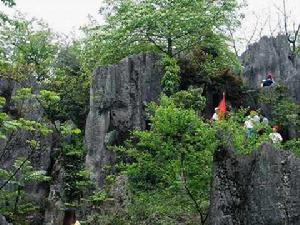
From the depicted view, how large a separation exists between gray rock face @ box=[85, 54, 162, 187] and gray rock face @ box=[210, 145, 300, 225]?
27.5 ft

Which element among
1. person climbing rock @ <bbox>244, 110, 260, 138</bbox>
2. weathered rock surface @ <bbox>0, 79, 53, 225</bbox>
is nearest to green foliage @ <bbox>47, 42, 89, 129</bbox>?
weathered rock surface @ <bbox>0, 79, 53, 225</bbox>

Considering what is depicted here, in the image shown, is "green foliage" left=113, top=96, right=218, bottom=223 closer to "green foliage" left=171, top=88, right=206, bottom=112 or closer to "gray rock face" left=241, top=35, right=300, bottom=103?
"green foliage" left=171, top=88, right=206, bottom=112

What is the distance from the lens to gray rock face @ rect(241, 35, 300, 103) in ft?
91.8

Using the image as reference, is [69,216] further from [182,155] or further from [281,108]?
[281,108]

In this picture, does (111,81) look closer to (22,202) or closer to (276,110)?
(22,202)

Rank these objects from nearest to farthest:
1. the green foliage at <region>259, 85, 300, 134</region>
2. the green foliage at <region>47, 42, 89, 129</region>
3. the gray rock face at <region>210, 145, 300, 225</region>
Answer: the gray rock face at <region>210, 145, 300, 225</region> → the green foliage at <region>259, 85, 300, 134</region> → the green foliage at <region>47, 42, 89, 129</region>

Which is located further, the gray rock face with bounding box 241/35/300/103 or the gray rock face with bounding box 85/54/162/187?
the gray rock face with bounding box 241/35/300/103

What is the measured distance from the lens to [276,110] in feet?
72.5

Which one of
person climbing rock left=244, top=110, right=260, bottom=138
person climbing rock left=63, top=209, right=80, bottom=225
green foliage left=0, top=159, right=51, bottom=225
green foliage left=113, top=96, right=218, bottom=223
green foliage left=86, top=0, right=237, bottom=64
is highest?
green foliage left=86, top=0, right=237, bottom=64

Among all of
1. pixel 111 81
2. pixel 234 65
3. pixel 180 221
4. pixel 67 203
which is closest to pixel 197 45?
pixel 234 65

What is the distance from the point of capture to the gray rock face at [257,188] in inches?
428

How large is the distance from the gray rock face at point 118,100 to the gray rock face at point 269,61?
303 inches

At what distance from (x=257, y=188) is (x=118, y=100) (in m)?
9.86

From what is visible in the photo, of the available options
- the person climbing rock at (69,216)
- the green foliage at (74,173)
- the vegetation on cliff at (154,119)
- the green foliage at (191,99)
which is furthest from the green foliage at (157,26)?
the person climbing rock at (69,216)
